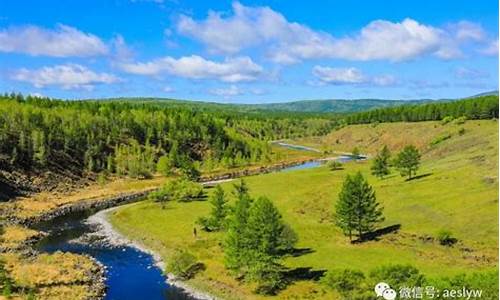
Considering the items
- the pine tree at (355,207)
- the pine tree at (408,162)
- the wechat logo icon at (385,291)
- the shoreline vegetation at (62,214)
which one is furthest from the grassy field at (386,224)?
the wechat logo icon at (385,291)

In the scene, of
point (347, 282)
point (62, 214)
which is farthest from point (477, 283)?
point (62, 214)

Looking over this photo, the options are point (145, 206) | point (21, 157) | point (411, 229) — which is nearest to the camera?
point (411, 229)

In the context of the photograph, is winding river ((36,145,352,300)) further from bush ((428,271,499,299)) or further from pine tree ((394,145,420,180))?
pine tree ((394,145,420,180))

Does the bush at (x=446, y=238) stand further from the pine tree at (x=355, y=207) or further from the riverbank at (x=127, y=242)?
the riverbank at (x=127, y=242)

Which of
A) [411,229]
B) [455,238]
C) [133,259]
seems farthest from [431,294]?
[133,259]

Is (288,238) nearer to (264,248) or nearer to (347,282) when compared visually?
(264,248)

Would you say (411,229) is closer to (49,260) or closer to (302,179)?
(49,260)
